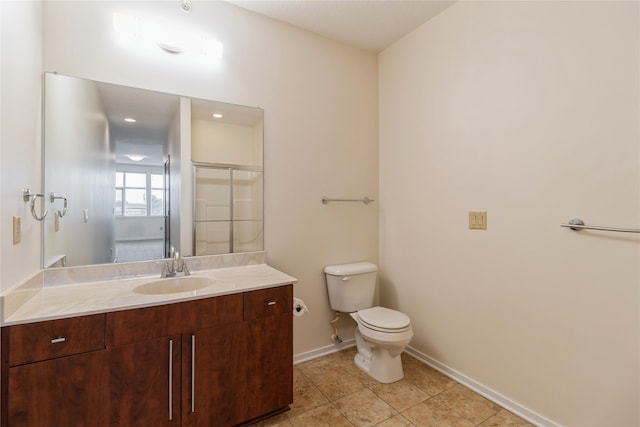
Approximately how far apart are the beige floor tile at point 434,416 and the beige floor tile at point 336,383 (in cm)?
36

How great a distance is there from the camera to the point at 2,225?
43.1 inches

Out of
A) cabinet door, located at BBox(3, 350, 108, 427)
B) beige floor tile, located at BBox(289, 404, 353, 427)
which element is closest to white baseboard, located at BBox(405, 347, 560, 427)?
beige floor tile, located at BBox(289, 404, 353, 427)

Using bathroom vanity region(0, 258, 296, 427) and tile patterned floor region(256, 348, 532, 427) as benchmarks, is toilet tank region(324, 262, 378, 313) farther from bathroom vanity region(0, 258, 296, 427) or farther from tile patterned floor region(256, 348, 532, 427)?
bathroom vanity region(0, 258, 296, 427)

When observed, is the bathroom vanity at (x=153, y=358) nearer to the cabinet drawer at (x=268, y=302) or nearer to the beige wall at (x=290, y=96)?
the cabinet drawer at (x=268, y=302)

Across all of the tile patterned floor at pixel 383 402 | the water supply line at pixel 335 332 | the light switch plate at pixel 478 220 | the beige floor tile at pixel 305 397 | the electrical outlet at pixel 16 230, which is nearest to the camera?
the electrical outlet at pixel 16 230

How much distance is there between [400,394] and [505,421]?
567mm

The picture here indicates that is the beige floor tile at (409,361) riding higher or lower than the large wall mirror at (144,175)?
lower

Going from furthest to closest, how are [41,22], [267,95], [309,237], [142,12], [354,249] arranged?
[354,249] → [309,237] → [267,95] → [142,12] → [41,22]

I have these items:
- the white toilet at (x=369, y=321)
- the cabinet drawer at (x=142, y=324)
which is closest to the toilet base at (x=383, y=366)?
the white toilet at (x=369, y=321)

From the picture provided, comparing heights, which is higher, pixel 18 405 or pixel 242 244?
pixel 242 244

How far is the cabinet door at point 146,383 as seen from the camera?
123 centimetres

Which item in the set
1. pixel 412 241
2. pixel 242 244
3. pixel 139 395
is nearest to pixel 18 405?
pixel 139 395

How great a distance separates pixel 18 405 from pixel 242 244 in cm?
122

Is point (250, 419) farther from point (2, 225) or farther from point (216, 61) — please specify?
point (216, 61)
